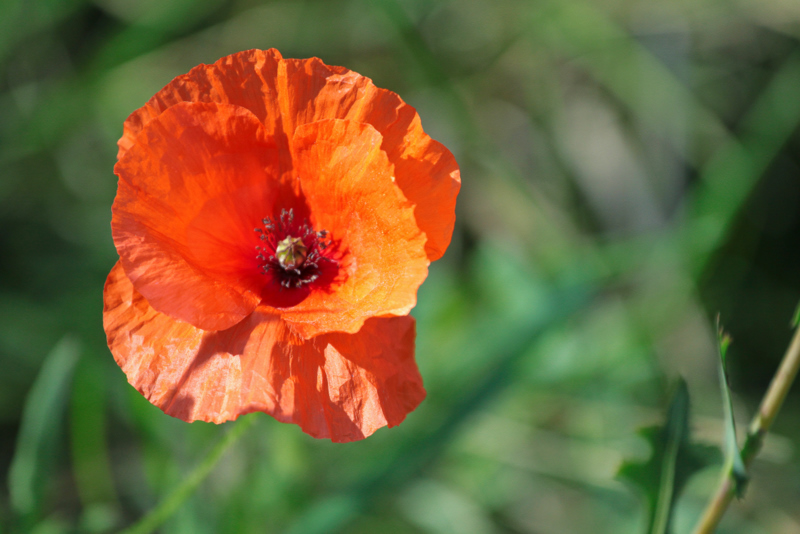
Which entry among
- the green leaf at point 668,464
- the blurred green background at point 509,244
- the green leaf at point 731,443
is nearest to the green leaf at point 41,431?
the blurred green background at point 509,244

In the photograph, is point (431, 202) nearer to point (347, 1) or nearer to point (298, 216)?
point (298, 216)

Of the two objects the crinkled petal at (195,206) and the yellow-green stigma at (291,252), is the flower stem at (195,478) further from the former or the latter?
the yellow-green stigma at (291,252)

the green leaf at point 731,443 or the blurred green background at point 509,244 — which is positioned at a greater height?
the green leaf at point 731,443

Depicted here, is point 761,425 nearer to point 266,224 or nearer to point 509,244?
point 266,224

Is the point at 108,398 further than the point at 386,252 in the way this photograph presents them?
Yes

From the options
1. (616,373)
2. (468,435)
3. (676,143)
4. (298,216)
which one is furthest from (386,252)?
(676,143)

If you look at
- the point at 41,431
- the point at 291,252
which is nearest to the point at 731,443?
the point at 291,252

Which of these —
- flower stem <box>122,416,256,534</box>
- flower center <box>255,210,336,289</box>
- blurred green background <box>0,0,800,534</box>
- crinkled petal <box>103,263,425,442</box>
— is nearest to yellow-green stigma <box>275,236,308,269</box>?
flower center <box>255,210,336,289</box>
